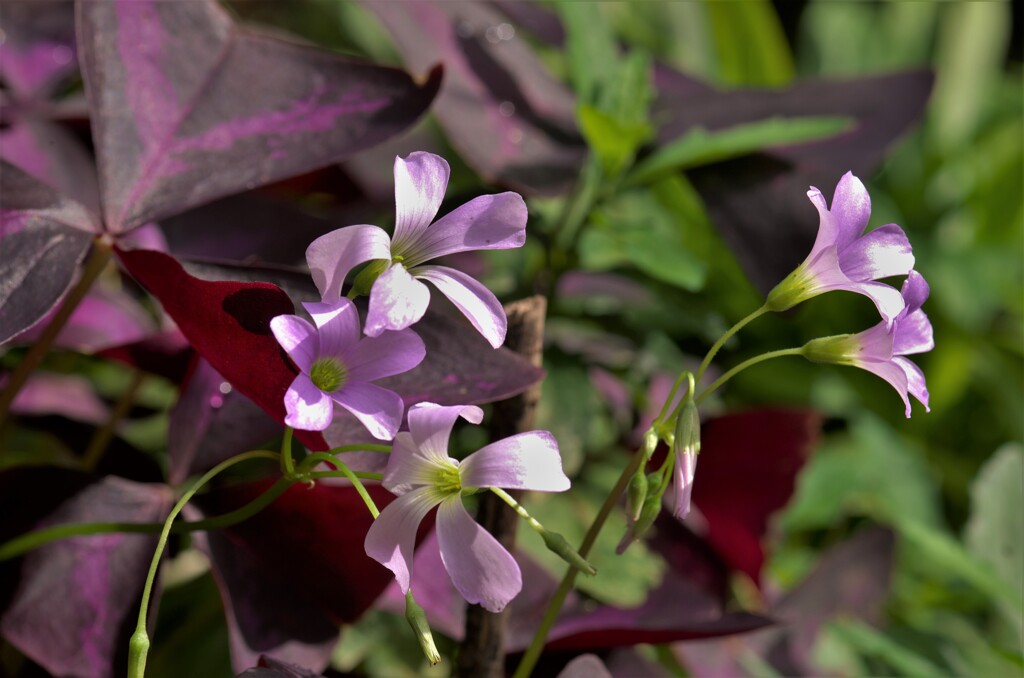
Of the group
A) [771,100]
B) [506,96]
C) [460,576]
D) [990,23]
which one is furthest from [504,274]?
[990,23]

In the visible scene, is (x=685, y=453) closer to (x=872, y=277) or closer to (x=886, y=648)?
(x=872, y=277)

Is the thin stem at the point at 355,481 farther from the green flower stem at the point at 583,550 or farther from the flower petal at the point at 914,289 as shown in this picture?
the flower petal at the point at 914,289

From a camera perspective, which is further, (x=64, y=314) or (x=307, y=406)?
(x=64, y=314)

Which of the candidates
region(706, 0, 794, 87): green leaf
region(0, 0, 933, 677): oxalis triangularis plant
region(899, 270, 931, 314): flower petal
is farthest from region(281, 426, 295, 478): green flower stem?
Result: region(706, 0, 794, 87): green leaf

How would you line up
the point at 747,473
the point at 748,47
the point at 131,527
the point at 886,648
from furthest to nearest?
the point at 748,47
the point at 747,473
the point at 886,648
the point at 131,527

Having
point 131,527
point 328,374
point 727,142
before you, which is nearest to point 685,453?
point 328,374

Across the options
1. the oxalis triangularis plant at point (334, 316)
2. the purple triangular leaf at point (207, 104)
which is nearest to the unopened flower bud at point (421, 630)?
the oxalis triangularis plant at point (334, 316)

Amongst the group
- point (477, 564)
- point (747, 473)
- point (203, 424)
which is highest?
point (477, 564)
